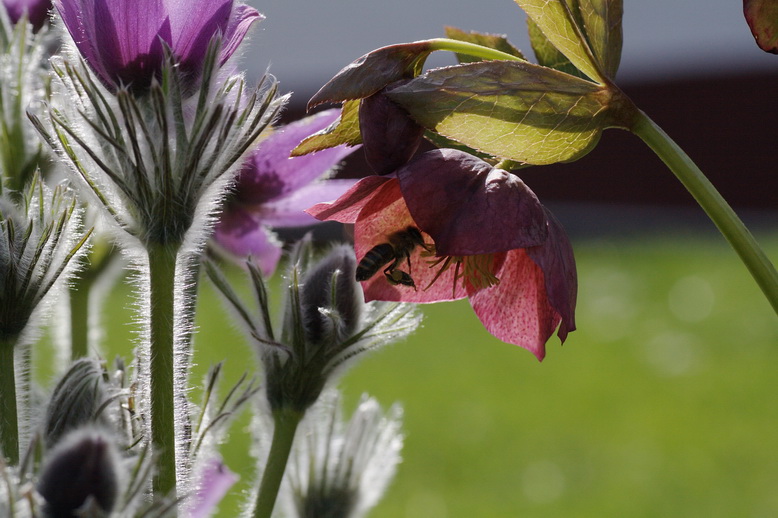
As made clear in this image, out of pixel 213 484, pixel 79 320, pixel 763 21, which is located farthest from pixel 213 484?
pixel 763 21

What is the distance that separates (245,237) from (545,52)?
0.74 feet

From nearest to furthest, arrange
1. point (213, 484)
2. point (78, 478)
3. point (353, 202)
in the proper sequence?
point (78, 478), point (353, 202), point (213, 484)

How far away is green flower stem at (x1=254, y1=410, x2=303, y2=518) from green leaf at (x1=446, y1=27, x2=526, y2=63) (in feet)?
0.63

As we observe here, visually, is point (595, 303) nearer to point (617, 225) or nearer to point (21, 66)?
point (617, 225)

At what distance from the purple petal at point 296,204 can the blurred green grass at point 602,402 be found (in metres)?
1.62

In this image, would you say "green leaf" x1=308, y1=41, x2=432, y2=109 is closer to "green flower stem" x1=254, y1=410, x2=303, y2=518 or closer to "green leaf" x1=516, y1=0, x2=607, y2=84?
"green leaf" x1=516, y1=0, x2=607, y2=84

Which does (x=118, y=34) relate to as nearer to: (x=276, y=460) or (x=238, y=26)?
(x=238, y=26)

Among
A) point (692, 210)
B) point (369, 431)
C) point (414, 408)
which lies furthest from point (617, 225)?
point (369, 431)

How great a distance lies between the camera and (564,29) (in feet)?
1.33

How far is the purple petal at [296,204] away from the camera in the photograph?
586 millimetres

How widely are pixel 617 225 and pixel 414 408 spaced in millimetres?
3173

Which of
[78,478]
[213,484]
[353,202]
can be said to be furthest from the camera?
[213,484]

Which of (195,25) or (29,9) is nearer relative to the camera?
(195,25)

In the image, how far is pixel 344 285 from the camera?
49 cm
